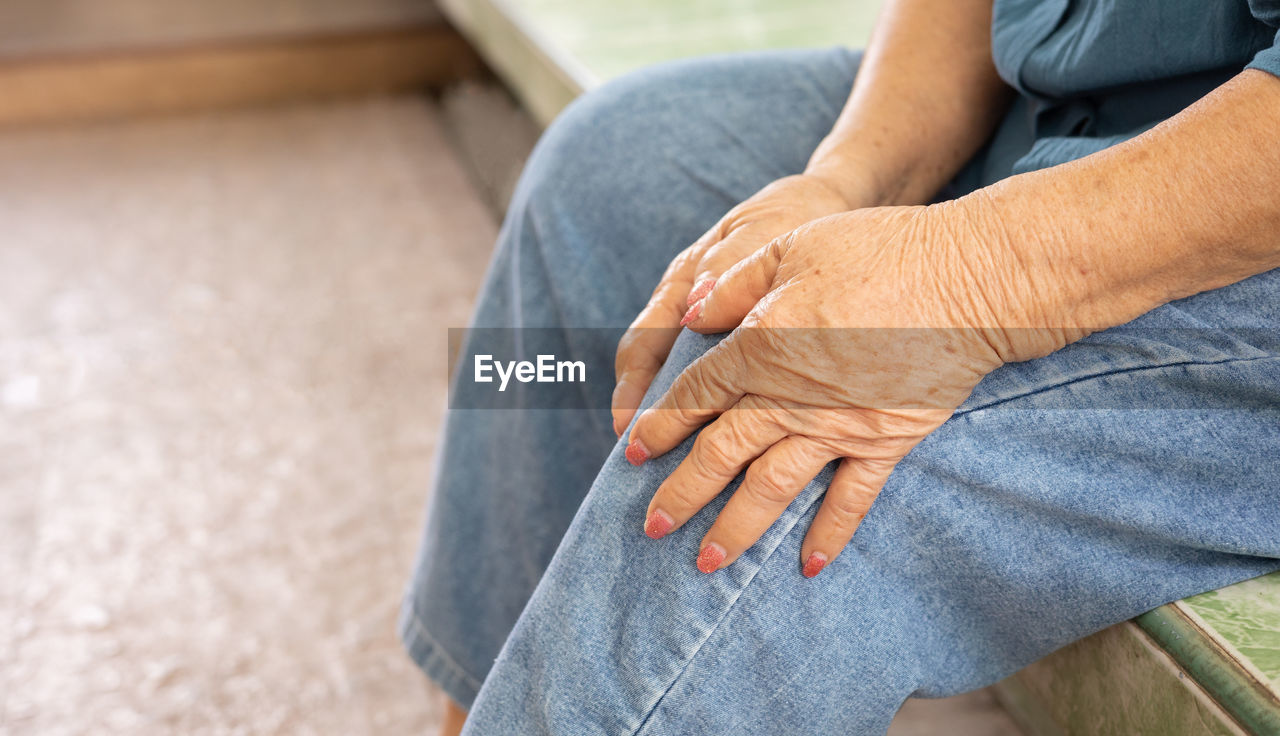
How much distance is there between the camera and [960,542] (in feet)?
1.67

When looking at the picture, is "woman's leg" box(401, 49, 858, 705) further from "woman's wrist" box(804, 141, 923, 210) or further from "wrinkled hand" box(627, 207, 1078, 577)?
"wrinkled hand" box(627, 207, 1078, 577)

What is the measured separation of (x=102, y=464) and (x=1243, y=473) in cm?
126

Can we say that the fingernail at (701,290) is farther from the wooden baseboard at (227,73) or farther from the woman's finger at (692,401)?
the wooden baseboard at (227,73)

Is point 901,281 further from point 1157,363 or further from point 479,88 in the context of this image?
point 479,88

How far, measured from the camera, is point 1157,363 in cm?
51

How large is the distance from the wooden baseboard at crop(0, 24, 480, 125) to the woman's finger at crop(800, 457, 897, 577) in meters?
2.33

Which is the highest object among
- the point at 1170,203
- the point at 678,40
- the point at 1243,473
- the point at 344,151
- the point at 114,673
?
the point at 1170,203

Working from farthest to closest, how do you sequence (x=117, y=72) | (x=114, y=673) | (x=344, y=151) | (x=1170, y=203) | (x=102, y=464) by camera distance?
(x=117, y=72)
(x=344, y=151)
(x=102, y=464)
(x=114, y=673)
(x=1170, y=203)

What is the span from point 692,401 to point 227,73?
7.72ft

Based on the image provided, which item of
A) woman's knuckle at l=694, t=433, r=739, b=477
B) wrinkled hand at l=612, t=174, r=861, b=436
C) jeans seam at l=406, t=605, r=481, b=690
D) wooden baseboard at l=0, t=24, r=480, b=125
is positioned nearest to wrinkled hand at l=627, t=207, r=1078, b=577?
woman's knuckle at l=694, t=433, r=739, b=477

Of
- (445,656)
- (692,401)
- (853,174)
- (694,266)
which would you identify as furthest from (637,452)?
(445,656)

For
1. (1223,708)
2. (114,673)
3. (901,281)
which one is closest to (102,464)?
(114,673)

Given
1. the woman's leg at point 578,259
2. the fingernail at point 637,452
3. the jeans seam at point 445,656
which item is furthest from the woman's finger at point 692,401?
the jeans seam at point 445,656

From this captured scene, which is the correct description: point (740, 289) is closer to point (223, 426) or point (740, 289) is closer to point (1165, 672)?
point (1165, 672)
